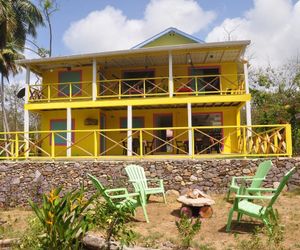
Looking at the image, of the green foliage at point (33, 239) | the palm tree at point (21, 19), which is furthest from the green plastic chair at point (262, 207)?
the palm tree at point (21, 19)

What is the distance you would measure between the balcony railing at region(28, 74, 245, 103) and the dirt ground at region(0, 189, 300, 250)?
6468 mm

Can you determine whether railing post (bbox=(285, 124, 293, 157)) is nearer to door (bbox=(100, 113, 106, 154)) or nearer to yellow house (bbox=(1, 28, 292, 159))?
yellow house (bbox=(1, 28, 292, 159))

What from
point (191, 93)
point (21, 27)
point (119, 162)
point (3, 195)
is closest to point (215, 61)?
point (191, 93)

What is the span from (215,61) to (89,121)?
6.02 metres

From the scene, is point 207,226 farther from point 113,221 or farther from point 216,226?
point 113,221

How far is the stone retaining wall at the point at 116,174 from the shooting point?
9703mm

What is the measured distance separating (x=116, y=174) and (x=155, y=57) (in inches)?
246

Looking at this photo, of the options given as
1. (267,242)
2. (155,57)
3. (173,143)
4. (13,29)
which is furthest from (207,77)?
(13,29)

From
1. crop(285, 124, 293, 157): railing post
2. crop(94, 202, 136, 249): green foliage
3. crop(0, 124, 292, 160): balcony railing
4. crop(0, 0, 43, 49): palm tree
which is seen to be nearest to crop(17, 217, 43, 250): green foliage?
crop(94, 202, 136, 249): green foliage

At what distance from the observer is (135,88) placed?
50.5 ft

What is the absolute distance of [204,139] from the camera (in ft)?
48.0

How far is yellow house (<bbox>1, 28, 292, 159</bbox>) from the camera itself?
13844 mm

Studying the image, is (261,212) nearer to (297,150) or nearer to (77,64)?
(297,150)

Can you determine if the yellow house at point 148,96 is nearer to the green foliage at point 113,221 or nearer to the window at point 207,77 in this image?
the window at point 207,77
